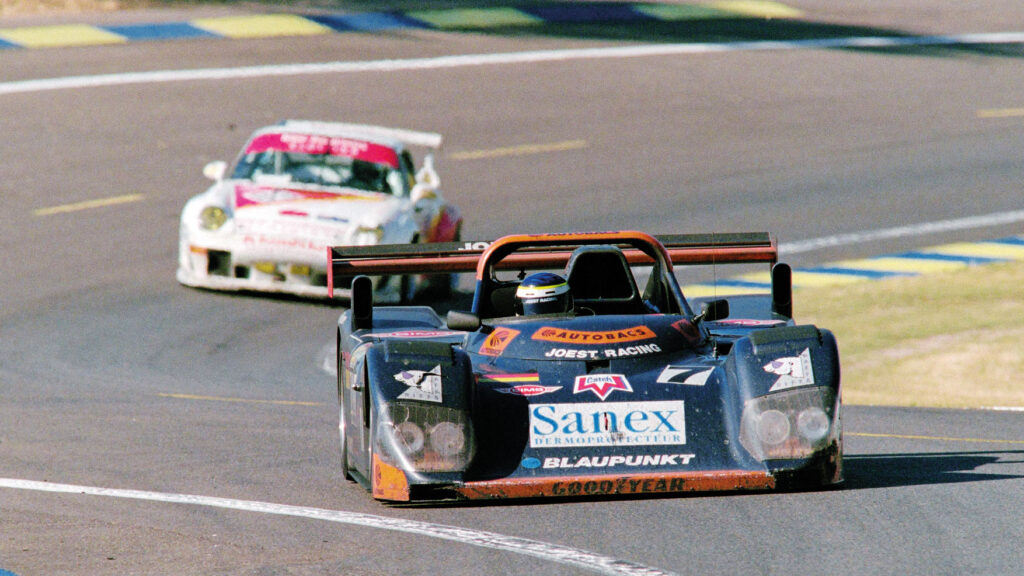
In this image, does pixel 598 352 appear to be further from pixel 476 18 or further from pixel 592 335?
pixel 476 18

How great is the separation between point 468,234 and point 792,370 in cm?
1150

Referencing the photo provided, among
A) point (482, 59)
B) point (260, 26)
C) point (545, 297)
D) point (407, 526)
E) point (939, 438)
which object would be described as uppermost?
point (260, 26)

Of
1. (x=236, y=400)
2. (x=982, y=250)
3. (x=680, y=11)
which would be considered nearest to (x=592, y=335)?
(x=236, y=400)

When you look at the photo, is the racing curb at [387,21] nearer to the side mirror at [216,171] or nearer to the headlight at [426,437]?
the side mirror at [216,171]

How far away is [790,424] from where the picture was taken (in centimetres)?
755

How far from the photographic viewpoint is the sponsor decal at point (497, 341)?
8336 millimetres

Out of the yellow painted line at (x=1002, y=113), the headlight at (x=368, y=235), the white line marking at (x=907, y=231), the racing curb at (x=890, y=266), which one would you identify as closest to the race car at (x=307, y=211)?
the headlight at (x=368, y=235)

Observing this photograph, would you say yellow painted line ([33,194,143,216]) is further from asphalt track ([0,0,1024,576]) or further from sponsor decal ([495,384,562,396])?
sponsor decal ([495,384,562,396])

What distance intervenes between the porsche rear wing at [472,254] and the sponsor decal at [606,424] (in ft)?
5.64

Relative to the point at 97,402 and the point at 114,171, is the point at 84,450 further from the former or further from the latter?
the point at 114,171

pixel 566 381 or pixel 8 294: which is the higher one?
pixel 566 381

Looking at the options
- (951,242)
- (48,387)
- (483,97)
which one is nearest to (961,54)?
(483,97)

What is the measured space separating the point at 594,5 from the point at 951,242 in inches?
567

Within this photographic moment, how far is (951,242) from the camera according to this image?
19500 millimetres
